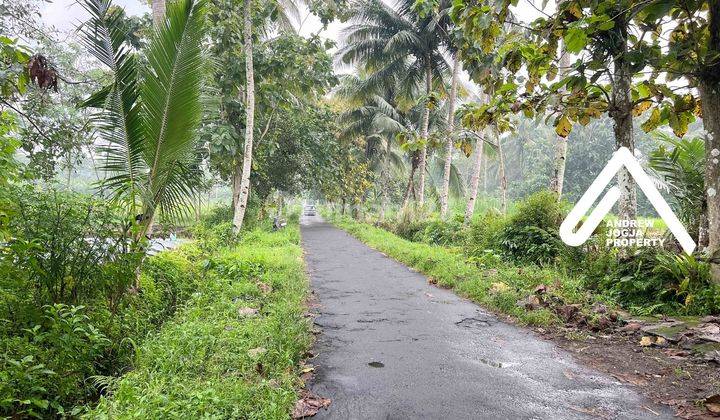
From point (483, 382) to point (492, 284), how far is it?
3.52 metres

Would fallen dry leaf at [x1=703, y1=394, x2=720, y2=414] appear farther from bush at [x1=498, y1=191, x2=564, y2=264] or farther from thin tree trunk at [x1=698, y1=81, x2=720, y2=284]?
bush at [x1=498, y1=191, x2=564, y2=264]

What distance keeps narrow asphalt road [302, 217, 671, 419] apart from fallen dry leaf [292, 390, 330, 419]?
0.08 meters

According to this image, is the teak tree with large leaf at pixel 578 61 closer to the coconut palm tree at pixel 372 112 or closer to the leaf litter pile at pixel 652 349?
the leaf litter pile at pixel 652 349

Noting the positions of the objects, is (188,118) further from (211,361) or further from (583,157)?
(583,157)

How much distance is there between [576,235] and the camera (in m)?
8.02

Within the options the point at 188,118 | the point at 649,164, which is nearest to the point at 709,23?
the point at 649,164

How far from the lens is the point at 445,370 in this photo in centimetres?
394

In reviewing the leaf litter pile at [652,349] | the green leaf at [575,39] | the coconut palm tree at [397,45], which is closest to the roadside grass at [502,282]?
the leaf litter pile at [652,349]

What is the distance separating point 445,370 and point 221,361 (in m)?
1.96

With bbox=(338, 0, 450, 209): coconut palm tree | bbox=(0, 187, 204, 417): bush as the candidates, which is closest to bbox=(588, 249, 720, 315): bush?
bbox=(0, 187, 204, 417): bush

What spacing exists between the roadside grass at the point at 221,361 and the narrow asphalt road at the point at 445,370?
389 millimetres

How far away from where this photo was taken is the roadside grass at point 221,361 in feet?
8.92

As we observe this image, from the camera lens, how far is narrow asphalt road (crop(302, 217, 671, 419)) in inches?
126

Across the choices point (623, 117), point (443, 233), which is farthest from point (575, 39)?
point (443, 233)
